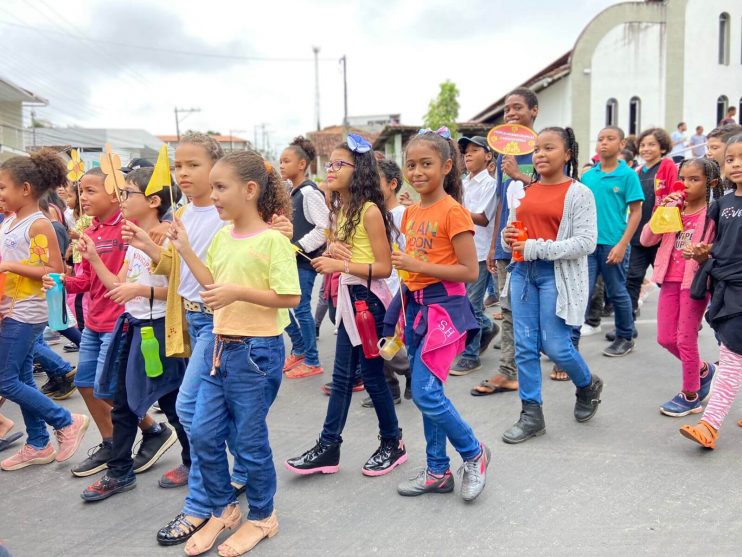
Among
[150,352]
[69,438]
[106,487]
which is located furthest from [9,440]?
[150,352]

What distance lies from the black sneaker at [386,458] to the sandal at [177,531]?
3.29 ft

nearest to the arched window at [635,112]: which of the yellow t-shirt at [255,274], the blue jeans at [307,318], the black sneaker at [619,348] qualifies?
the black sneaker at [619,348]

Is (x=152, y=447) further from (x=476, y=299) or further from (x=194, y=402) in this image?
(x=476, y=299)

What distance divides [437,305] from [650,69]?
91.2ft

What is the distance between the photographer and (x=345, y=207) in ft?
11.4

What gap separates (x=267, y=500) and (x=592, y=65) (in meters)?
27.2

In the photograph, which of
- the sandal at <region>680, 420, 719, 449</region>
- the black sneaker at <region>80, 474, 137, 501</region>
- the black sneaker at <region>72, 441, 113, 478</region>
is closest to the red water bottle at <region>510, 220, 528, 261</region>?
the sandal at <region>680, 420, 719, 449</region>

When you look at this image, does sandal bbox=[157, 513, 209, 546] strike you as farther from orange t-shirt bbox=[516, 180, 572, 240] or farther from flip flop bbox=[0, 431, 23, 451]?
orange t-shirt bbox=[516, 180, 572, 240]

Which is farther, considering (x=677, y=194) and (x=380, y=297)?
(x=677, y=194)

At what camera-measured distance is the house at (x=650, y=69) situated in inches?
1023

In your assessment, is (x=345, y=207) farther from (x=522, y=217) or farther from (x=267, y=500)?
(x=267, y=500)

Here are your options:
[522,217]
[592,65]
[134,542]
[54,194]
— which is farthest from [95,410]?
[592,65]

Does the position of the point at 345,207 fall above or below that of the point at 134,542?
above

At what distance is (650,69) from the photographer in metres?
26.4
